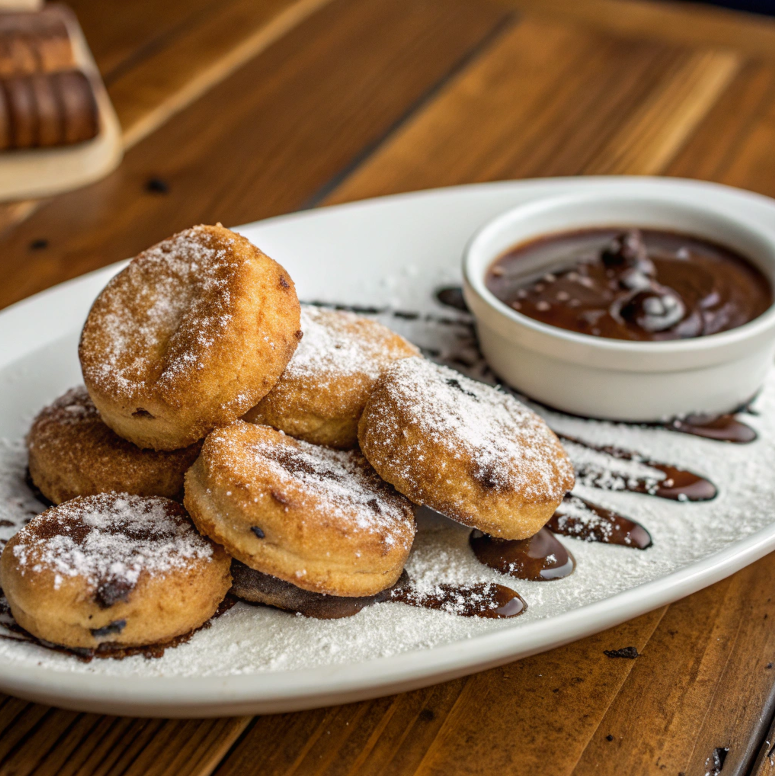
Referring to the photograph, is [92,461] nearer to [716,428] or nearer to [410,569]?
[410,569]

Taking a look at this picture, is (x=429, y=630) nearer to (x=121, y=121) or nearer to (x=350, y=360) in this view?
(x=350, y=360)

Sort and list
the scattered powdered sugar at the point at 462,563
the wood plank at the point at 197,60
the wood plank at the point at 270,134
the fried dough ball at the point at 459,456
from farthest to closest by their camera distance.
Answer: the wood plank at the point at 197,60 → the wood plank at the point at 270,134 → the fried dough ball at the point at 459,456 → the scattered powdered sugar at the point at 462,563

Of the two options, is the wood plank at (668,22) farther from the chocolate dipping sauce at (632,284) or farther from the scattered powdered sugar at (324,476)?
the scattered powdered sugar at (324,476)

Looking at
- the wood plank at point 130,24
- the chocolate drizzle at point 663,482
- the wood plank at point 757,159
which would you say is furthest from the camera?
the wood plank at point 130,24

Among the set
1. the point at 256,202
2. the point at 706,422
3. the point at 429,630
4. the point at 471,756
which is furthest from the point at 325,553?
the point at 256,202

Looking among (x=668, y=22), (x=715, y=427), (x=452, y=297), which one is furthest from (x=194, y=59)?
(x=715, y=427)

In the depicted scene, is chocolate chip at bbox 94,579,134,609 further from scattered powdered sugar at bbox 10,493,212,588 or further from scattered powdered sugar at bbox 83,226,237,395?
scattered powdered sugar at bbox 83,226,237,395

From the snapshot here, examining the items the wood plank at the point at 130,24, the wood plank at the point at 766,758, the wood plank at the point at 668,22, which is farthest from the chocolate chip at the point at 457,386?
the wood plank at the point at 668,22

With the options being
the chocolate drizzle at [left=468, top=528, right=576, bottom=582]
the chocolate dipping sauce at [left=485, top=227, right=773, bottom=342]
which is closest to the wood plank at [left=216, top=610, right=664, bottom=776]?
the chocolate drizzle at [left=468, top=528, right=576, bottom=582]
